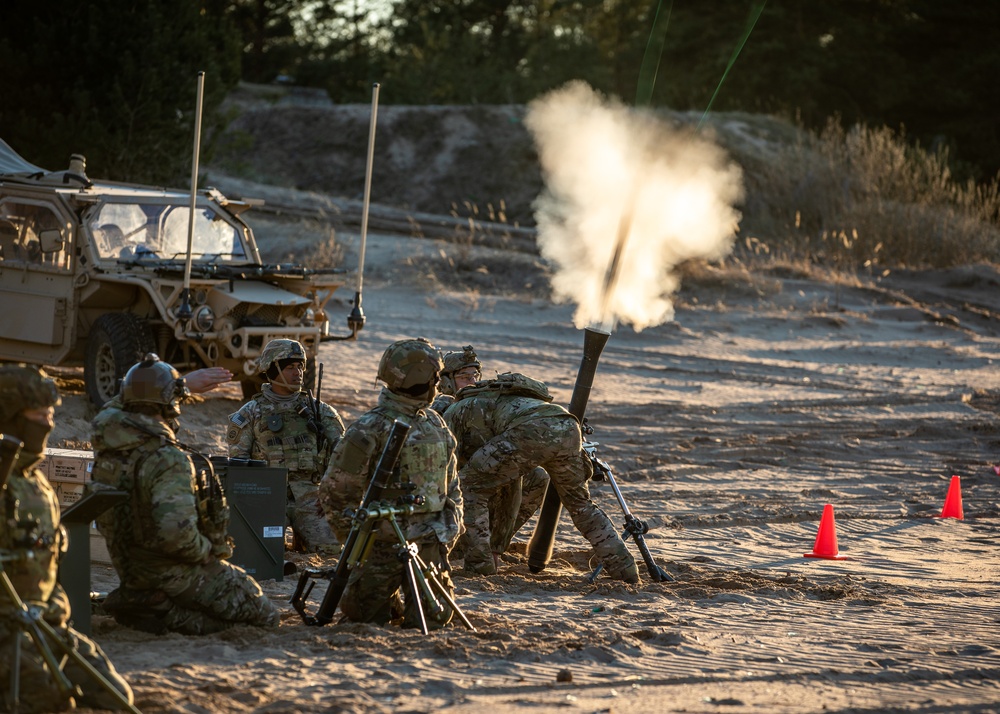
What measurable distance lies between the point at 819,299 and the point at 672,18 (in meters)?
17.6

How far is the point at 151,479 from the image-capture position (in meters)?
6.23

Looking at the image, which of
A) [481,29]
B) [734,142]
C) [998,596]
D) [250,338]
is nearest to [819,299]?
[734,142]

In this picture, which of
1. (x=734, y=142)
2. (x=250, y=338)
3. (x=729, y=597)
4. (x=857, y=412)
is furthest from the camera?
(x=734, y=142)

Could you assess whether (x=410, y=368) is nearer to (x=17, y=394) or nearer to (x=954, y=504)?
(x=17, y=394)

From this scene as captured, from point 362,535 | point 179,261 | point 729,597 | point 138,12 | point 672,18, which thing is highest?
point 672,18

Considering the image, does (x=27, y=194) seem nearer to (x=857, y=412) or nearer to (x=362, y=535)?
(x=362, y=535)

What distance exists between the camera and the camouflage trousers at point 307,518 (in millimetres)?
8727

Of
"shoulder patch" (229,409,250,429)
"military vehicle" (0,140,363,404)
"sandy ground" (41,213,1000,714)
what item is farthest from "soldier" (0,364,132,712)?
"military vehicle" (0,140,363,404)

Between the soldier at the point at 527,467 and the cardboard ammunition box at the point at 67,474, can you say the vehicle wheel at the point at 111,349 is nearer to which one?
the cardboard ammunition box at the point at 67,474

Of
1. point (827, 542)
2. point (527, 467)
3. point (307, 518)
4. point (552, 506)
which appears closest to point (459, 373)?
point (527, 467)

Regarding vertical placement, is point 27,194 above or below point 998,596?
above

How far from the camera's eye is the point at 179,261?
13.0 metres

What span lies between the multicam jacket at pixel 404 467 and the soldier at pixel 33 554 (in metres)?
1.81

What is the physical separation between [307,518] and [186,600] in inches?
89.1
